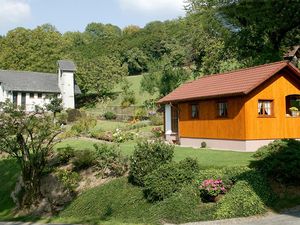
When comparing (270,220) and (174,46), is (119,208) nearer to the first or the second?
(270,220)

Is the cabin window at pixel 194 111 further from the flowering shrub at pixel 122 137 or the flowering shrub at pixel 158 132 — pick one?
the flowering shrub at pixel 122 137

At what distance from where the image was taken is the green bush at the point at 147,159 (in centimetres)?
1761

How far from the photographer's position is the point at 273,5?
20.5 meters

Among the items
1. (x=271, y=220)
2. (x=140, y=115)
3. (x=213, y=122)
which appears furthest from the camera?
(x=140, y=115)

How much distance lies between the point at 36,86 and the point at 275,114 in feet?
162

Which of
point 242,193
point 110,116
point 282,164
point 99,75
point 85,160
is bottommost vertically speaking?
point 242,193

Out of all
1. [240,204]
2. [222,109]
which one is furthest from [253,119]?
[240,204]

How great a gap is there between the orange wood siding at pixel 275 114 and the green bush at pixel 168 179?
26.7 ft

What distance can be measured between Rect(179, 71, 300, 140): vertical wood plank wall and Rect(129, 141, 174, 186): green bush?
6.80 meters

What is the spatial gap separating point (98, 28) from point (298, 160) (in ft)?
440

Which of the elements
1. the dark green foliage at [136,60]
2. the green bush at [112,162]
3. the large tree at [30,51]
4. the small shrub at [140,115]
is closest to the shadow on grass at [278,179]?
the green bush at [112,162]

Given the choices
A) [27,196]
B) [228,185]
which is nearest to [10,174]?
[27,196]

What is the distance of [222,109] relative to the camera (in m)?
25.4

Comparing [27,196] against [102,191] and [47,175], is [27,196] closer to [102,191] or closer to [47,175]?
[47,175]
